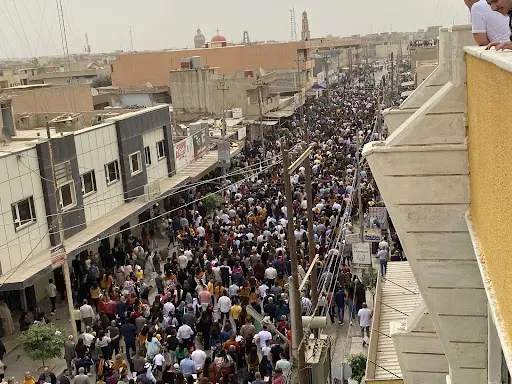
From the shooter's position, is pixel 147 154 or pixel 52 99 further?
pixel 52 99

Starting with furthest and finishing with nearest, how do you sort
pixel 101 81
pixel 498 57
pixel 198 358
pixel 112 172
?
pixel 101 81
pixel 112 172
pixel 198 358
pixel 498 57

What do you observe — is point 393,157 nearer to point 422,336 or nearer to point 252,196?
point 422,336

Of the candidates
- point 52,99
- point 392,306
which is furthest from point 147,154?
point 392,306

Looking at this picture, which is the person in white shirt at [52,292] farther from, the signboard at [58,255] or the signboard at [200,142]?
the signboard at [200,142]

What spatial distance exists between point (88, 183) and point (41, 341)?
7754 mm

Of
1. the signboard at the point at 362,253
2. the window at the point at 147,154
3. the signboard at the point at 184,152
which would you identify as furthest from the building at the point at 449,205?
the signboard at the point at 184,152

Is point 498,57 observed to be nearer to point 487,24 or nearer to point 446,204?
point 487,24

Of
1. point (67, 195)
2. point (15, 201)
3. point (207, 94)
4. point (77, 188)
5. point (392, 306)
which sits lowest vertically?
point (392, 306)

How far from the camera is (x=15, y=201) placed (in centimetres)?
1625

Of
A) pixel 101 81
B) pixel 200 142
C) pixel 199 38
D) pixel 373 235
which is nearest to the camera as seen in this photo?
pixel 373 235

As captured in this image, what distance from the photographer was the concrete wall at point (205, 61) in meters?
61.4

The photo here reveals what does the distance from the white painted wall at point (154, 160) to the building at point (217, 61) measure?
3464 centimetres

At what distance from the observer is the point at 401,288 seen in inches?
514

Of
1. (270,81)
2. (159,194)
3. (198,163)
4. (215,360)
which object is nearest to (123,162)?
(159,194)
